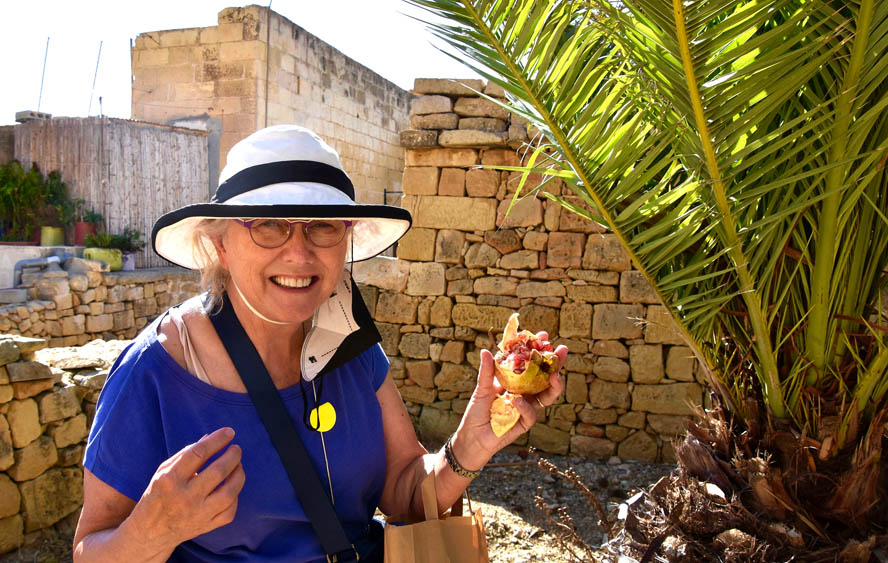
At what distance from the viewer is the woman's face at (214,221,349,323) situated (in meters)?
1.66

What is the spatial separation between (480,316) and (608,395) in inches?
48.0

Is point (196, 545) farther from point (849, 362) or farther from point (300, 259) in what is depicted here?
point (849, 362)

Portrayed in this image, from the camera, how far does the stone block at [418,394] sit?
5590mm

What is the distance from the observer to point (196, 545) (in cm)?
162

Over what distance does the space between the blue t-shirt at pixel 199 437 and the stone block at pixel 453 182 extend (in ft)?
12.4

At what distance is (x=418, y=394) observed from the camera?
18.5 ft

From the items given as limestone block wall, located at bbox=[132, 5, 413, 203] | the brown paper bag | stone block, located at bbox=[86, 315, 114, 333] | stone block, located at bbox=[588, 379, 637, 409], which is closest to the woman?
the brown paper bag

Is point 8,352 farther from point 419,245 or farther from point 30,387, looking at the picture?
point 419,245

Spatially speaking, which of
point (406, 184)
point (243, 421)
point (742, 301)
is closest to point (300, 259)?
point (243, 421)

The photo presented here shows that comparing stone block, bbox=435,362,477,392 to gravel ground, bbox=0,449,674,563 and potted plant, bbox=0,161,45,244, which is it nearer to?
gravel ground, bbox=0,449,674,563

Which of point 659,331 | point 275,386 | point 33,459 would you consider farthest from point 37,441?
point 659,331

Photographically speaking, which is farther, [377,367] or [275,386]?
[377,367]

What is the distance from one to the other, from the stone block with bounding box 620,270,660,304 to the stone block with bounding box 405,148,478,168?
156 cm

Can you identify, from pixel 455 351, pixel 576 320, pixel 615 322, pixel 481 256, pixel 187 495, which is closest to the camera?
pixel 187 495
